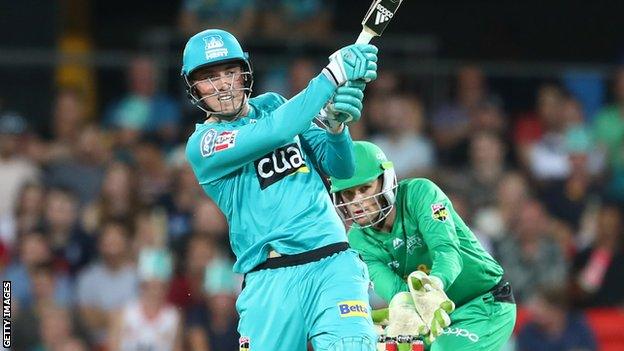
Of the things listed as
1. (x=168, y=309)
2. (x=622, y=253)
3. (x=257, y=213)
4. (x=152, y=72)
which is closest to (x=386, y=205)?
(x=257, y=213)

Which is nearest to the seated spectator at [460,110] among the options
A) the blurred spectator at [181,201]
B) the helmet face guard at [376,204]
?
the blurred spectator at [181,201]

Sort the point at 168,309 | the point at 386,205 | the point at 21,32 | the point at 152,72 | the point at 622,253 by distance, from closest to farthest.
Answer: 1. the point at 386,205
2. the point at 168,309
3. the point at 622,253
4. the point at 152,72
5. the point at 21,32

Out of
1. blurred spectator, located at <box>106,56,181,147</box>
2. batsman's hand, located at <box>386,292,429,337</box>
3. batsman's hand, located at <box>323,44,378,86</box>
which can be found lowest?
batsman's hand, located at <box>386,292,429,337</box>

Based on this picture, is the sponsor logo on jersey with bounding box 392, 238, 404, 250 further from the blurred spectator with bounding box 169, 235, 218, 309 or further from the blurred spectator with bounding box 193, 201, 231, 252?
Result: the blurred spectator with bounding box 193, 201, 231, 252

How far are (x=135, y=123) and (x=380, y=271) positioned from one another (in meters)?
6.57

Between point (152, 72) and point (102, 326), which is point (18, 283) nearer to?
point (102, 326)

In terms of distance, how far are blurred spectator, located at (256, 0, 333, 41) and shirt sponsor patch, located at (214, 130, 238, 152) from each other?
732cm

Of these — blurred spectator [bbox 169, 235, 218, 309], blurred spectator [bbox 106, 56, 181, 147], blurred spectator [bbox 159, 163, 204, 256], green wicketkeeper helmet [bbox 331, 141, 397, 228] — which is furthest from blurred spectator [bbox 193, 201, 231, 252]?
green wicketkeeper helmet [bbox 331, 141, 397, 228]

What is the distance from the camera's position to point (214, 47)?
712cm

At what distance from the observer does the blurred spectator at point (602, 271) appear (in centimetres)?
1257

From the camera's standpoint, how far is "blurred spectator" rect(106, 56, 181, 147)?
13.9 metres

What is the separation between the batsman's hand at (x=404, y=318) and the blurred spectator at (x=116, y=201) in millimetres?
5899

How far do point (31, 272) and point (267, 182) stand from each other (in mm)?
5918

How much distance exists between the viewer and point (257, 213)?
706cm
